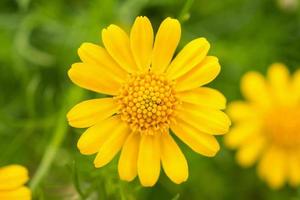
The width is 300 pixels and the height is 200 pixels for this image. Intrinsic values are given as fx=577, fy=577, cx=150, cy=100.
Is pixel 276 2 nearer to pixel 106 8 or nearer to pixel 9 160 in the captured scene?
pixel 106 8

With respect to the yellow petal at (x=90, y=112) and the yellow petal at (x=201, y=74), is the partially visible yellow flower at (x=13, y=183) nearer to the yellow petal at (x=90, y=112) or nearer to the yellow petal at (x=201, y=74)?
the yellow petal at (x=90, y=112)

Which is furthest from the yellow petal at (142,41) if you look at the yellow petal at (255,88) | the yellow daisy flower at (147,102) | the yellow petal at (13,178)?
the yellow petal at (255,88)

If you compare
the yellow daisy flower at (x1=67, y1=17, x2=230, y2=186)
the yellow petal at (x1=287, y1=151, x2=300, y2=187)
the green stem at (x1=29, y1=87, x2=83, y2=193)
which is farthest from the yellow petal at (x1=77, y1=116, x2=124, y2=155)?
the yellow petal at (x1=287, y1=151, x2=300, y2=187)

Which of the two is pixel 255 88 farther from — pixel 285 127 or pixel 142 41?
pixel 142 41

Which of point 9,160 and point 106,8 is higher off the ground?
point 106,8

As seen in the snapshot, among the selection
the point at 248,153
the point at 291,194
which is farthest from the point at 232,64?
the point at 291,194

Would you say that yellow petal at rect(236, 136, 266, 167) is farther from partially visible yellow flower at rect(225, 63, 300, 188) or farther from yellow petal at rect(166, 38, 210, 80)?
yellow petal at rect(166, 38, 210, 80)
